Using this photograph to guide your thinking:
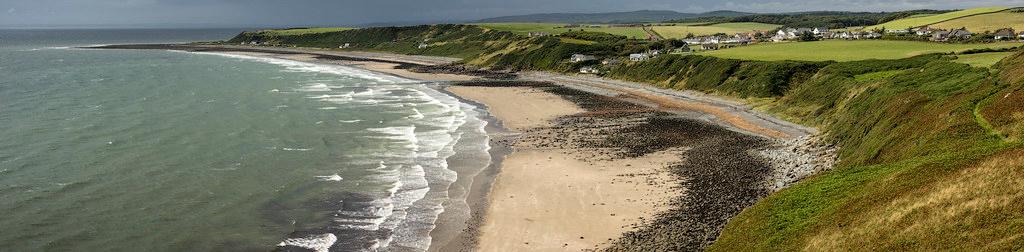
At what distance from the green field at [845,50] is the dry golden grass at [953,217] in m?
65.7

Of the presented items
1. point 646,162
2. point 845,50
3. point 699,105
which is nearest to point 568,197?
point 646,162

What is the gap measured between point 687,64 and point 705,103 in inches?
841

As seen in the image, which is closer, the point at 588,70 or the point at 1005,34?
the point at 1005,34

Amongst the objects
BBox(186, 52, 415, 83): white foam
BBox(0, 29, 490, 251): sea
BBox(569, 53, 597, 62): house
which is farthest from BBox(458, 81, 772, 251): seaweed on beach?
BBox(186, 52, 415, 83): white foam

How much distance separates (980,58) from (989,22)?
69.7m

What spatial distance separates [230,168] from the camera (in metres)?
43.7

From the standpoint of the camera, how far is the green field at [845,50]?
8519cm

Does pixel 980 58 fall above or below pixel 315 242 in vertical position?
above

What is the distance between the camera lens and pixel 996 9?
14938 centimetres

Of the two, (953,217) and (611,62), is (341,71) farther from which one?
(953,217)

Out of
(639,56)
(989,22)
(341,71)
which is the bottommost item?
(341,71)

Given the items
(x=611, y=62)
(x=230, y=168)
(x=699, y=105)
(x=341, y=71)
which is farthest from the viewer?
(x=341, y=71)

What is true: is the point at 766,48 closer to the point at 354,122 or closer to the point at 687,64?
the point at 687,64

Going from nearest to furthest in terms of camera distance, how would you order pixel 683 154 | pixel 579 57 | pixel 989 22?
pixel 683 154, pixel 579 57, pixel 989 22
